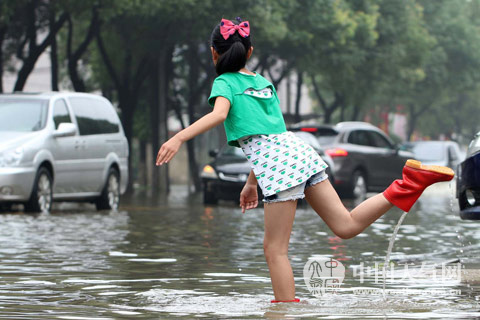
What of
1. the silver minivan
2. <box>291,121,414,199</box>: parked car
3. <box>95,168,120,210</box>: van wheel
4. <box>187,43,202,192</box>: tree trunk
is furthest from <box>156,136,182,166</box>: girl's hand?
<box>187,43,202,192</box>: tree trunk

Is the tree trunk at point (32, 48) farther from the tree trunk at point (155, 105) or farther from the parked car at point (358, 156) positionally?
the parked car at point (358, 156)

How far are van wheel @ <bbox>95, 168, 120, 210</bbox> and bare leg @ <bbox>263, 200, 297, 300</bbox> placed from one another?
1254 cm

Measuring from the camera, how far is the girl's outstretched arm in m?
6.10

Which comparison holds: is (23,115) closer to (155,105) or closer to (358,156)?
(358,156)

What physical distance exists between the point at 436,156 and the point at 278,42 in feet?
19.5

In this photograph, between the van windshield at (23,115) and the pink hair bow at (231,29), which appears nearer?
the pink hair bow at (231,29)

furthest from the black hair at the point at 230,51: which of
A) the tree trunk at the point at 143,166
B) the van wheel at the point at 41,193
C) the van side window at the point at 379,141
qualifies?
the tree trunk at the point at 143,166

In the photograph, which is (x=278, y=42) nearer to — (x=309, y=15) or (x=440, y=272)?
(x=309, y=15)

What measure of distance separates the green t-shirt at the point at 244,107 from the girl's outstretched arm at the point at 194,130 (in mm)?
100

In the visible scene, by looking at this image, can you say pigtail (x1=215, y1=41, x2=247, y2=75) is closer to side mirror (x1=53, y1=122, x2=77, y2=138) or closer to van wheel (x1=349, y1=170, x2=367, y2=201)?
side mirror (x1=53, y1=122, x2=77, y2=138)

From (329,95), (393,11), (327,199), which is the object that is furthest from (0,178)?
(329,95)

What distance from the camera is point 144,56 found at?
33438 millimetres

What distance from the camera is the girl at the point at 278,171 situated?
259 inches

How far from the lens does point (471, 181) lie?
884 centimetres
